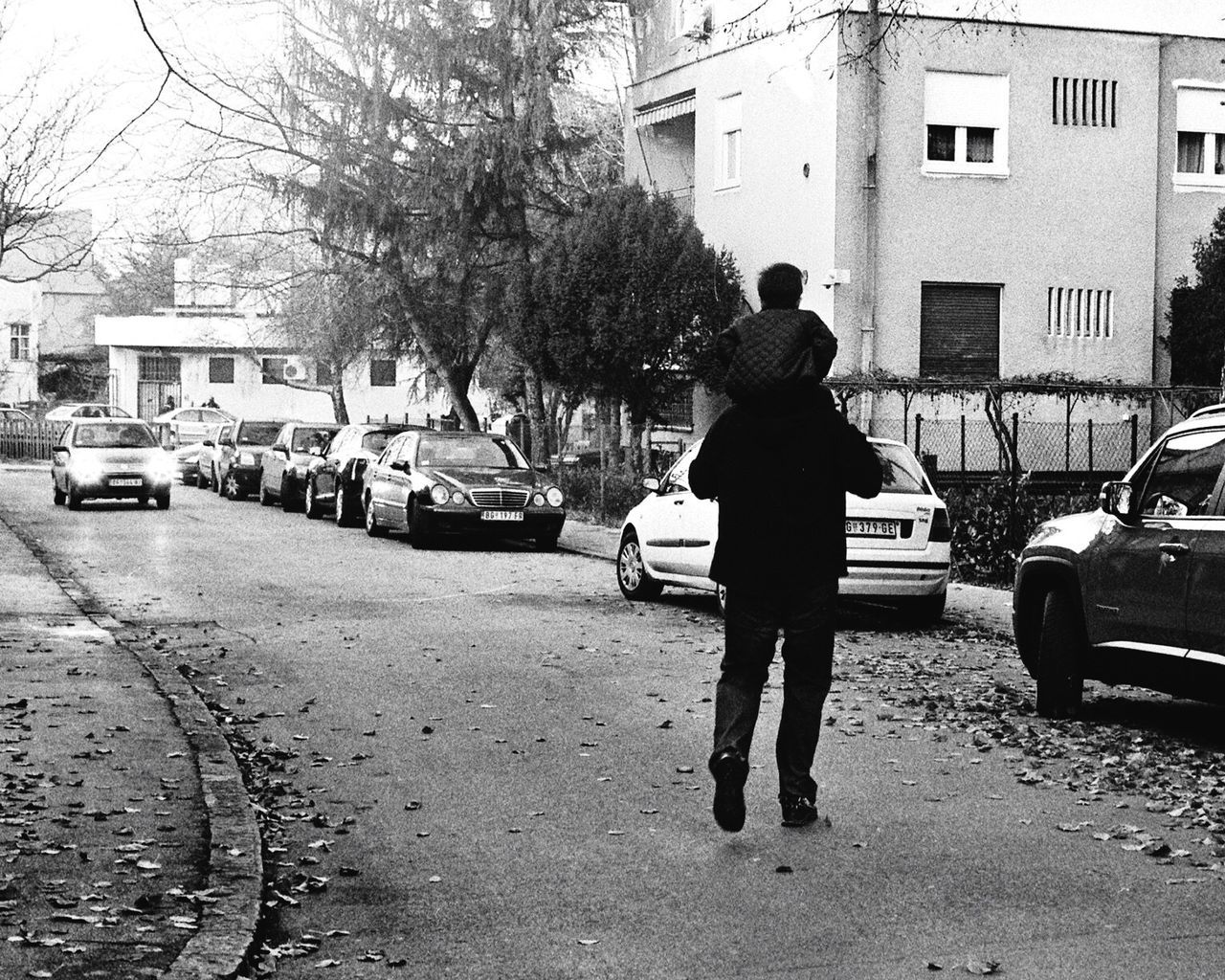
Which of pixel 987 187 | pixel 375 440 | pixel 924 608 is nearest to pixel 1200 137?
pixel 987 187

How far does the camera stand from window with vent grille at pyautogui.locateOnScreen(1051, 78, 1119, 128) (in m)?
29.3

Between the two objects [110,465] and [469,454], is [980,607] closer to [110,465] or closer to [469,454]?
[469,454]

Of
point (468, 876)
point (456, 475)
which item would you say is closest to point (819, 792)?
point (468, 876)

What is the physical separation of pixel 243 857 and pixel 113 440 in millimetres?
26996

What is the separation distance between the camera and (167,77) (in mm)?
11219

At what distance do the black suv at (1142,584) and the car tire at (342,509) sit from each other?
18.5 meters

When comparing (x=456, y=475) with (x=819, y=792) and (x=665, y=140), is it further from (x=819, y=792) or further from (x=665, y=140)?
(x=819, y=792)

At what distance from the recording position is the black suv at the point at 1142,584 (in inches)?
348

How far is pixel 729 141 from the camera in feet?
104

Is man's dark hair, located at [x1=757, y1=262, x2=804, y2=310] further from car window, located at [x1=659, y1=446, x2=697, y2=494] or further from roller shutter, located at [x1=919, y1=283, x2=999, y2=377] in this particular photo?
roller shutter, located at [x1=919, y1=283, x2=999, y2=377]

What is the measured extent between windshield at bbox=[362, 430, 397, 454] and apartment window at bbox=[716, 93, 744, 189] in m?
7.36

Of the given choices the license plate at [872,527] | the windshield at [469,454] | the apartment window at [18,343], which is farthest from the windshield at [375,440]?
the apartment window at [18,343]

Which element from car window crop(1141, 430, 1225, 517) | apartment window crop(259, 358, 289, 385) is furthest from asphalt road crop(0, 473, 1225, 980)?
apartment window crop(259, 358, 289, 385)

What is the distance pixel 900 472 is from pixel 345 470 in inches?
562
